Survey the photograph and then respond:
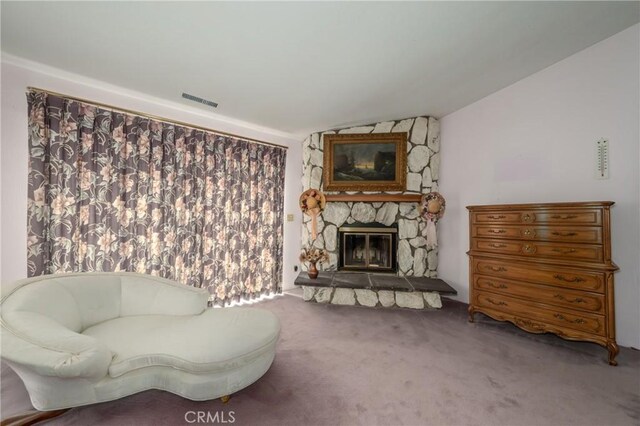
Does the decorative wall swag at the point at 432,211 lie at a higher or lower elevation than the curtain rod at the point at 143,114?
lower

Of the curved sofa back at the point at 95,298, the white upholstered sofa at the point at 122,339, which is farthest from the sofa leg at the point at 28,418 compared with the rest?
the curved sofa back at the point at 95,298

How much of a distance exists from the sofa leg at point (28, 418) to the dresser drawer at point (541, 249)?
12.7 ft

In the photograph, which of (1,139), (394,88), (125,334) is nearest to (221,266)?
(125,334)

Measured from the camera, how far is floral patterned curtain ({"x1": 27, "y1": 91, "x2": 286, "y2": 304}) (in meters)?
2.53

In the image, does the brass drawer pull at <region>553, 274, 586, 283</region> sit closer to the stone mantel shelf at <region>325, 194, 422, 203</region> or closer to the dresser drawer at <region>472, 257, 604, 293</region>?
the dresser drawer at <region>472, 257, 604, 293</region>

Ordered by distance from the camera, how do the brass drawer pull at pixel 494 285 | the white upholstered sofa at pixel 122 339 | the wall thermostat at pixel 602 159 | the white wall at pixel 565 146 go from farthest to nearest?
the brass drawer pull at pixel 494 285
the wall thermostat at pixel 602 159
the white wall at pixel 565 146
the white upholstered sofa at pixel 122 339

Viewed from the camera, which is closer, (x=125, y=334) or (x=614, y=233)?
(x=125, y=334)

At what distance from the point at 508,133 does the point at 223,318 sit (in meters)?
3.94

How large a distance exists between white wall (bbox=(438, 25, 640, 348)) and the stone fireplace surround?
0.35 metres

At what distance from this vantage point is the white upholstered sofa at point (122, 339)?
129 cm

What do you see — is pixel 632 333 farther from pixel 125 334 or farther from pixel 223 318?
pixel 125 334

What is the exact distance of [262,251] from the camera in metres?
4.19

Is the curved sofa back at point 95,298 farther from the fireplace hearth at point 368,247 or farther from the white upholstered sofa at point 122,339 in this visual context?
the fireplace hearth at point 368,247

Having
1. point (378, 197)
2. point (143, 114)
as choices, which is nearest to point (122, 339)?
point (143, 114)
